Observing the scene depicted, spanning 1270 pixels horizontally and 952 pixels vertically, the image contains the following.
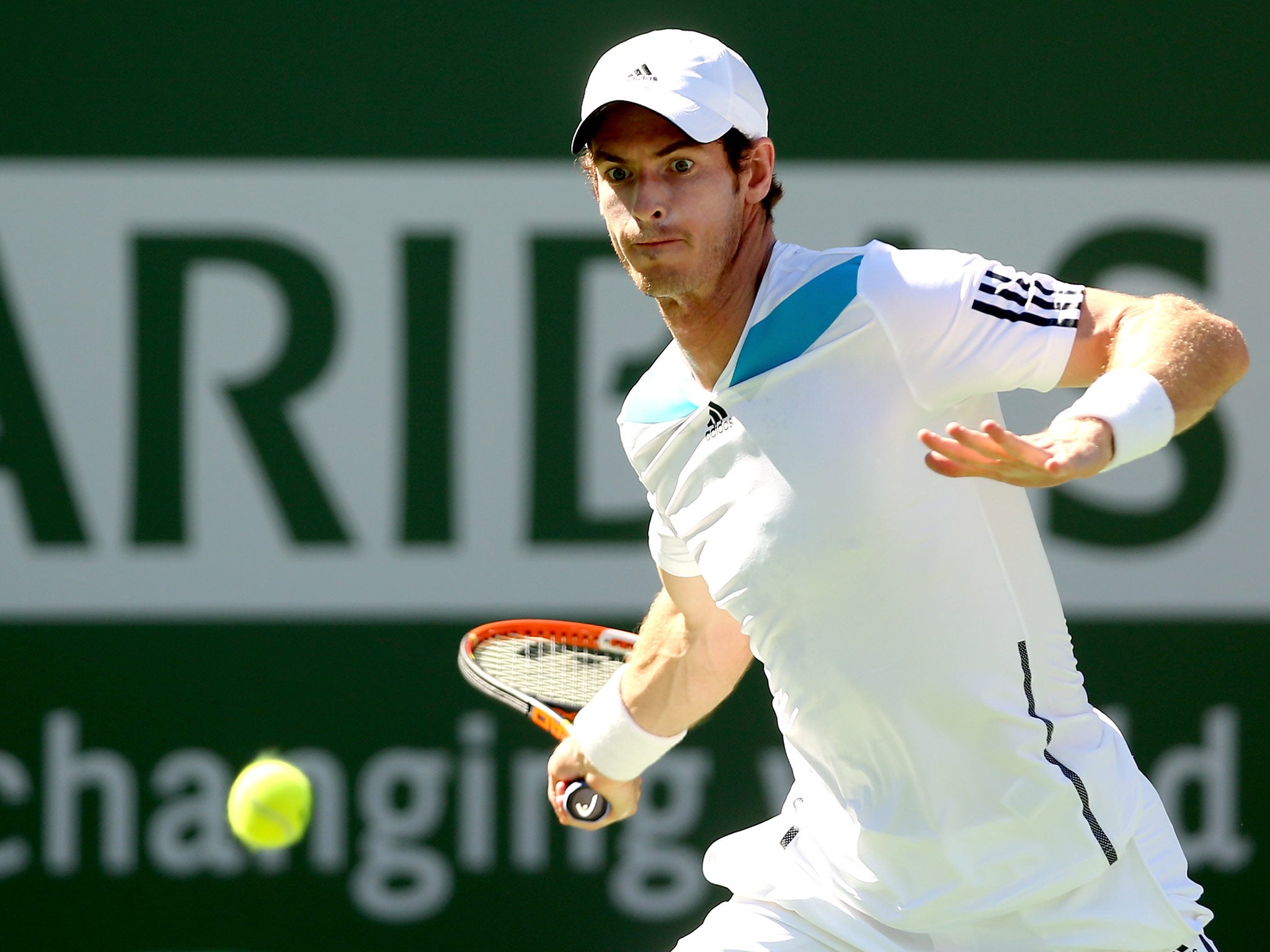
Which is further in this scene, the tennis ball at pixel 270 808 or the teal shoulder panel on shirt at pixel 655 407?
the tennis ball at pixel 270 808

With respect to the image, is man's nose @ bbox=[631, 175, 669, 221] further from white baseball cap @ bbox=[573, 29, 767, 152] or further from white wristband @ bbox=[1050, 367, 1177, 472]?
white wristband @ bbox=[1050, 367, 1177, 472]

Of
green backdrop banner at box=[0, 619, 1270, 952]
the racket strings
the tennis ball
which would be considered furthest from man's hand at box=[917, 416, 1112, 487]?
green backdrop banner at box=[0, 619, 1270, 952]

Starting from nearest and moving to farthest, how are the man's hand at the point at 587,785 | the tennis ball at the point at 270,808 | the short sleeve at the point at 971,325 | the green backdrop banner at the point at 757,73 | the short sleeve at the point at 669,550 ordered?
the short sleeve at the point at 971,325 < the short sleeve at the point at 669,550 < the man's hand at the point at 587,785 < the tennis ball at the point at 270,808 < the green backdrop banner at the point at 757,73

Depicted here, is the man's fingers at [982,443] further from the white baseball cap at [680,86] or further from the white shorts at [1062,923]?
the white shorts at [1062,923]

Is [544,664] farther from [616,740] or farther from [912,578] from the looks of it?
[912,578]

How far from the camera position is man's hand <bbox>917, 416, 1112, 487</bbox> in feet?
5.08

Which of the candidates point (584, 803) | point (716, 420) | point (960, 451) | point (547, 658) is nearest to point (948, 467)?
point (960, 451)

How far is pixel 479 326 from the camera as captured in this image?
13.4 ft

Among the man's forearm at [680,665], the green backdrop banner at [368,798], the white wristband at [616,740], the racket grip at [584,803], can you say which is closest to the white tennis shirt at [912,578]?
the man's forearm at [680,665]

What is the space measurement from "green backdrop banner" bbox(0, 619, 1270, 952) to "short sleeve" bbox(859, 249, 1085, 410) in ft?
7.24

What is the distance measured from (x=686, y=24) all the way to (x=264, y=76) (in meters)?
1.07

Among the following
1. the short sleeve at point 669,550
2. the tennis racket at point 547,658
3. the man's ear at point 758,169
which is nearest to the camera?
the man's ear at point 758,169

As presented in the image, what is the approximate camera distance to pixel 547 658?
3033 millimetres

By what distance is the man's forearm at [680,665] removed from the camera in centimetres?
242
